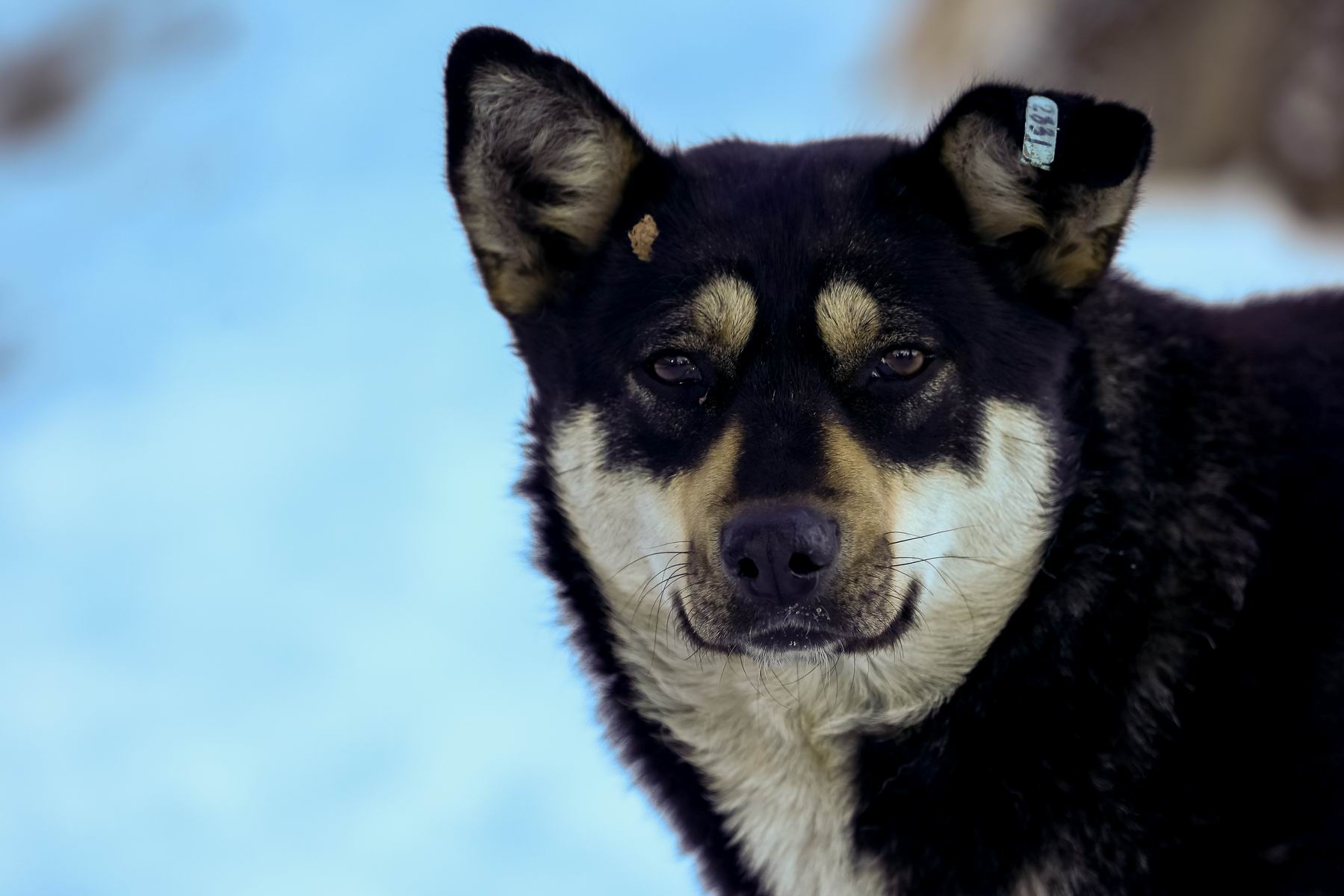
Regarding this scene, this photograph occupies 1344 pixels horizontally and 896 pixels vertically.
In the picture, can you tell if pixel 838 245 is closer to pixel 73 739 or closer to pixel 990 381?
pixel 990 381

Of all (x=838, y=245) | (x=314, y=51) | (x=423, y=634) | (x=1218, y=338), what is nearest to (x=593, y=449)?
(x=838, y=245)

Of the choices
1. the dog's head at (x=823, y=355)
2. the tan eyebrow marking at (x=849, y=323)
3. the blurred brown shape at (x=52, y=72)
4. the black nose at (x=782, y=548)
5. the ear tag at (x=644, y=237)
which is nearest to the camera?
the black nose at (x=782, y=548)

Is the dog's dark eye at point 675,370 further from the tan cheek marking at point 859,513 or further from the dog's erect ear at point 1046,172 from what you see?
the dog's erect ear at point 1046,172

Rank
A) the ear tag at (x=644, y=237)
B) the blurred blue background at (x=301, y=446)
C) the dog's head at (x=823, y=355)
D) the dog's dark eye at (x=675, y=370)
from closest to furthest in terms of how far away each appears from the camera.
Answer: the dog's head at (x=823, y=355)
the dog's dark eye at (x=675, y=370)
the ear tag at (x=644, y=237)
the blurred blue background at (x=301, y=446)

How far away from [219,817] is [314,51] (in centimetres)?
735

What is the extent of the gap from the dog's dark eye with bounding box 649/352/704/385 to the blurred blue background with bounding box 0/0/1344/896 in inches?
23.9

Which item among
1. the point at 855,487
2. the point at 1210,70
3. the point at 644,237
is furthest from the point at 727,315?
the point at 1210,70

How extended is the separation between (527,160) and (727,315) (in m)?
0.66

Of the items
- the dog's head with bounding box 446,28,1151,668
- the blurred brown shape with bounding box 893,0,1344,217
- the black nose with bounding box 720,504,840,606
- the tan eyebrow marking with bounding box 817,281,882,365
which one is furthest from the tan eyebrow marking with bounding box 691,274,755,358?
the blurred brown shape with bounding box 893,0,1344,217

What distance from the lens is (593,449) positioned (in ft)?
10.1

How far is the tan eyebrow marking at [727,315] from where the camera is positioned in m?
2.87

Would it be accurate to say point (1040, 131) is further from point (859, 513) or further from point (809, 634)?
point (809, 634)

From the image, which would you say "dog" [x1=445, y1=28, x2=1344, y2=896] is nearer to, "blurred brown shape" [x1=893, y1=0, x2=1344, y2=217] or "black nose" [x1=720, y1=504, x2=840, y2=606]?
"black nose" [x1=720, y1=504, x2=840, y2=606]

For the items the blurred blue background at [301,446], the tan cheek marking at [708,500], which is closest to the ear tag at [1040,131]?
the tan cheek marking at [708,500]
